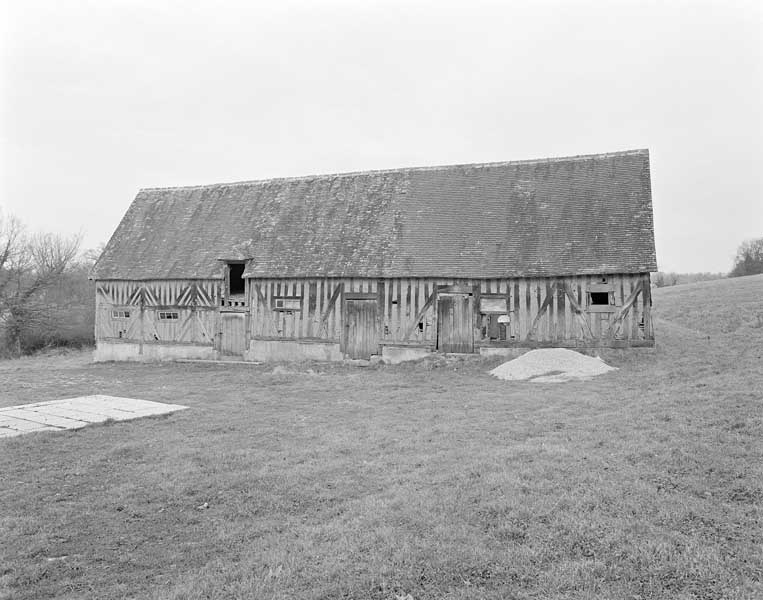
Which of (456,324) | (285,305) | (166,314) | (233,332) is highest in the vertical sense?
(285,305)

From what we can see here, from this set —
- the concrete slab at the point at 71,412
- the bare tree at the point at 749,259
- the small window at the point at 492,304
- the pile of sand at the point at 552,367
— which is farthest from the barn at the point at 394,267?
the bare tree at the point at 749,259

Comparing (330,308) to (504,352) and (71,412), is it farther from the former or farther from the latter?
(71,412)

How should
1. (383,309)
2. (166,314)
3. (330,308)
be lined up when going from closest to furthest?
(383,309)
(330,308)
(166,314)

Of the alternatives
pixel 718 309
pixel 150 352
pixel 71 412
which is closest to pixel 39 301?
pixel 150 352

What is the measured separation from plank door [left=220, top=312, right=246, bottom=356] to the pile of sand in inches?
383

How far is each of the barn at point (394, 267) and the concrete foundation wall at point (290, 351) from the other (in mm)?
54

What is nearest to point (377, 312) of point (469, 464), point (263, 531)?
point (469, 464)

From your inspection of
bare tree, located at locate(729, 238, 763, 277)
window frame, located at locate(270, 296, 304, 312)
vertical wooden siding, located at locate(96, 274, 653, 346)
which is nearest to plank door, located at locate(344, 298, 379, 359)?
vertical wooden siding, located at locate(96, 274, 653, 346)

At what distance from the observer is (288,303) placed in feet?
64.7

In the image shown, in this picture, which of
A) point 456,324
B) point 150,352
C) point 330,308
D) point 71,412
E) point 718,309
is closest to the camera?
point 71,412

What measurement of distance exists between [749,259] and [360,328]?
51.2 metres

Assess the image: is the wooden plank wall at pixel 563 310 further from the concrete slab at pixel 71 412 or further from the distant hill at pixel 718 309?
the concrete slab at pixel 71 412

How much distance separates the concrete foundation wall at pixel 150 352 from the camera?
68.4 ft

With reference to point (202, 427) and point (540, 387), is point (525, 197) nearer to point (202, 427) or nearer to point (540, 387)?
point (540, 387)
